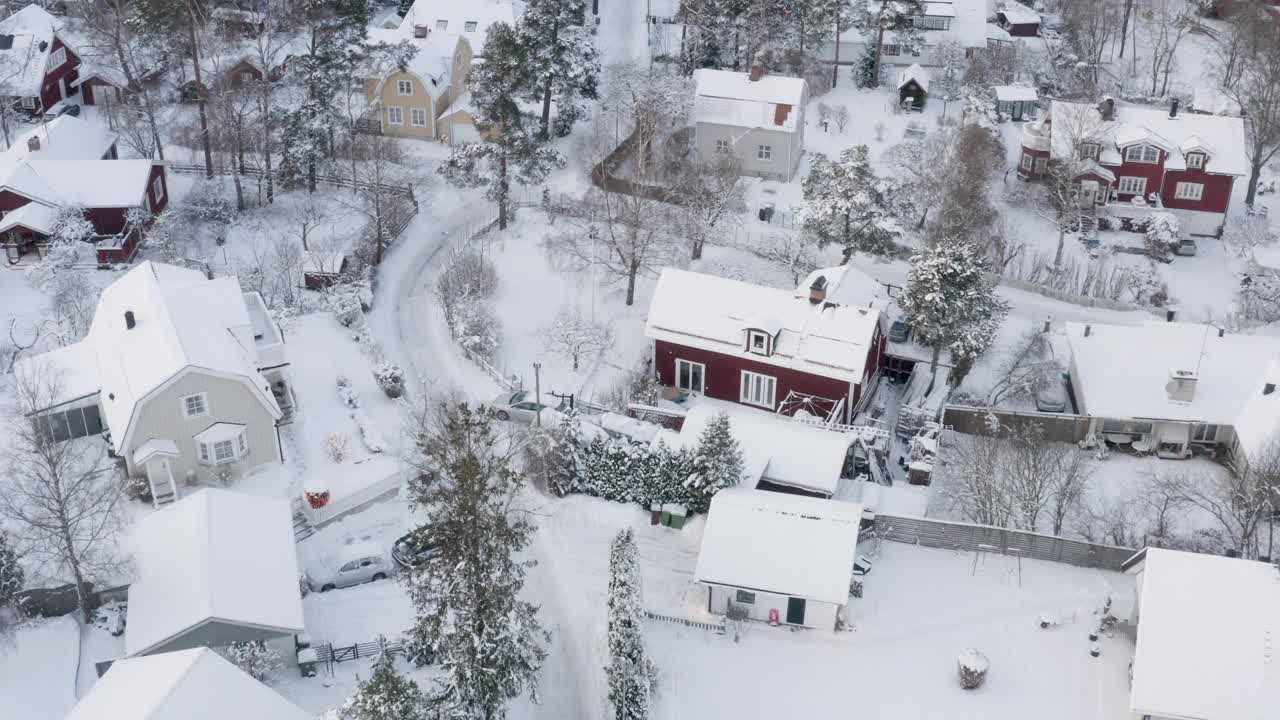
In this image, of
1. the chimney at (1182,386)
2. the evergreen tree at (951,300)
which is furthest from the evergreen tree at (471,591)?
the chimney at (1182,386)

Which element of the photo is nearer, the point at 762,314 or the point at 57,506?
the point at 57,506

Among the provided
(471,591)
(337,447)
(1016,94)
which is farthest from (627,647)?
(1016,94)

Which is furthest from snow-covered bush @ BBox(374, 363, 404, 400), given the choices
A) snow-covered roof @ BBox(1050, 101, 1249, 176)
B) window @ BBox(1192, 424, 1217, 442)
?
snow-covered roof @ BBox(1050, 101, 1249, 176)

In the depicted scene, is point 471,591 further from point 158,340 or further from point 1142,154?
point 1142,154

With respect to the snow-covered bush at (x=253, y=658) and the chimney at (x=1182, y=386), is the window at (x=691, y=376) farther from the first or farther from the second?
the snow-covered bush at (x=253, y=658)

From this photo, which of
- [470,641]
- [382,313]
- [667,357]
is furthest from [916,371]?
[470,641]

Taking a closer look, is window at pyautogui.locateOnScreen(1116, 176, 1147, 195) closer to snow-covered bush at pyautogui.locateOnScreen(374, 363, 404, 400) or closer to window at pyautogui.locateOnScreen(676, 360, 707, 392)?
window at pyautogui.locateOnScreen(676, 360, 707, 392)

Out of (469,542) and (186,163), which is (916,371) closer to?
(469,542)
